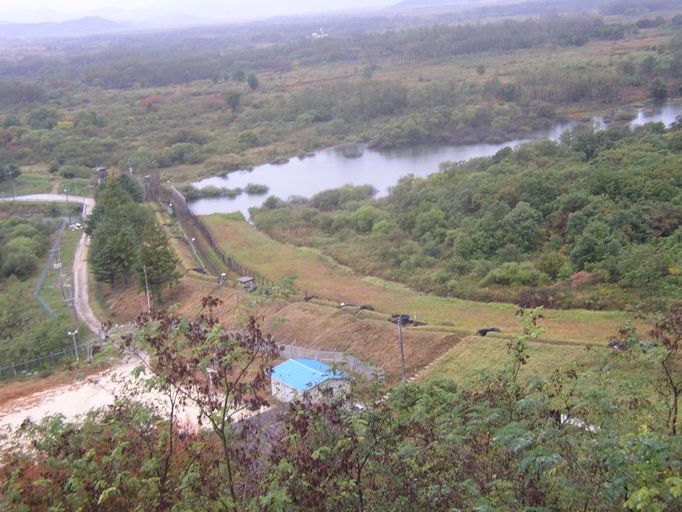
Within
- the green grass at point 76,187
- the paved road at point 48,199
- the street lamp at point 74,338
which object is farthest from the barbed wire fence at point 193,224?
the street lamp at point 74,338

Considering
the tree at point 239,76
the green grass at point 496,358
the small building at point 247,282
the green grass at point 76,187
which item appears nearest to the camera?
the green grass at point 496,358

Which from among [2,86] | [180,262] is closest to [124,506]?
[180,262]

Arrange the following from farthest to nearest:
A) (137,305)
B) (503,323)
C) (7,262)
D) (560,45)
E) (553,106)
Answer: (560,45) → (553,106) → (7,262) → (137,305) → (503,323)

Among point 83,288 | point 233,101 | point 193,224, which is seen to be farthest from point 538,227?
point 233,101

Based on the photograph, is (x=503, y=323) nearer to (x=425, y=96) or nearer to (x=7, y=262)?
(x=7, y=262)

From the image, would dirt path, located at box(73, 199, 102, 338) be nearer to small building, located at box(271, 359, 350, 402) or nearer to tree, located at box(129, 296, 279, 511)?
small building, located at box(271, 359, 350, 402)

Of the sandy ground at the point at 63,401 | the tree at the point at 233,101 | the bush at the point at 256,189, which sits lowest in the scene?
the bush at the point at 256,189

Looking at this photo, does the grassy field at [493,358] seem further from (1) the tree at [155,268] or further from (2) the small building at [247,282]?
(1) the tree at [155,268]
